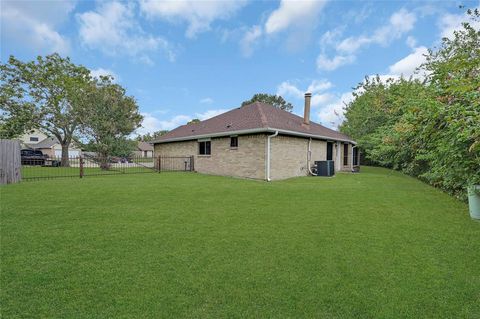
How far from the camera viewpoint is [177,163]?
18.0m

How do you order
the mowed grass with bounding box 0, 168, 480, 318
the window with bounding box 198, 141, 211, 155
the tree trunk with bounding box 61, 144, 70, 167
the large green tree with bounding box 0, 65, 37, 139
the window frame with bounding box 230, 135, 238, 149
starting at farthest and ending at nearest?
the tree trunk with bounding box 61, 144, 70, 167 < the large green tree with bounding box 0, 65, 37, 139 < the window with bounding box 198, 141, 211, 155 < the window frame with bounding box 230, 135, 238, 149 < the mowed grass with bounding box 0, 168, 480, 318

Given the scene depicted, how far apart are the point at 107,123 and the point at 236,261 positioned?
20195 mm

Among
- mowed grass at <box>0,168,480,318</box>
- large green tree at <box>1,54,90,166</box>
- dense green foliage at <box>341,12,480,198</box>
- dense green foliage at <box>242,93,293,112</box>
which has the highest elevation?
dense green foliage at <box>242,93,293,112</box>

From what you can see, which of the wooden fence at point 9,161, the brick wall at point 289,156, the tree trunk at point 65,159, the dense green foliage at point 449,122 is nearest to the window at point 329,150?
the brick wall at point 289,156

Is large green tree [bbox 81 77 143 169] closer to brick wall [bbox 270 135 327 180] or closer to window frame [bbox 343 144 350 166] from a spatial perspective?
brick wall [bbox 270 135 327 180]

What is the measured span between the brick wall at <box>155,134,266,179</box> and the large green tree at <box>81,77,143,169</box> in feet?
22.8

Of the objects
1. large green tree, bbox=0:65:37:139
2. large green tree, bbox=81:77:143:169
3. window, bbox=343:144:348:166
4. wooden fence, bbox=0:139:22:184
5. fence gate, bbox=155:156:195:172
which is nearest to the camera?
wooden fence, bbox=0:139:22:184

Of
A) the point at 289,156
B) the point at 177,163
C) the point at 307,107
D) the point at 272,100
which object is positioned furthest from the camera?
the point at 272,100

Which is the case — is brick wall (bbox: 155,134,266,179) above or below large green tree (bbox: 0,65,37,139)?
below

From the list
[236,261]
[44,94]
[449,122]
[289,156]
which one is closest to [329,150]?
[289,156]

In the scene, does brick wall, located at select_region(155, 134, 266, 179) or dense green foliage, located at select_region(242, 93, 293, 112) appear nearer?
brick wall, located at select_region(155, 134, 266, 179)

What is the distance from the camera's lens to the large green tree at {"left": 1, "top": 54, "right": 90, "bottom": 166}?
23.2 m

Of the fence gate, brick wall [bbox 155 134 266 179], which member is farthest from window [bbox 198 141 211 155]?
the fence gate

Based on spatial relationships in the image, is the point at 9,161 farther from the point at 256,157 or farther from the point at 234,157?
the point at 256,157
